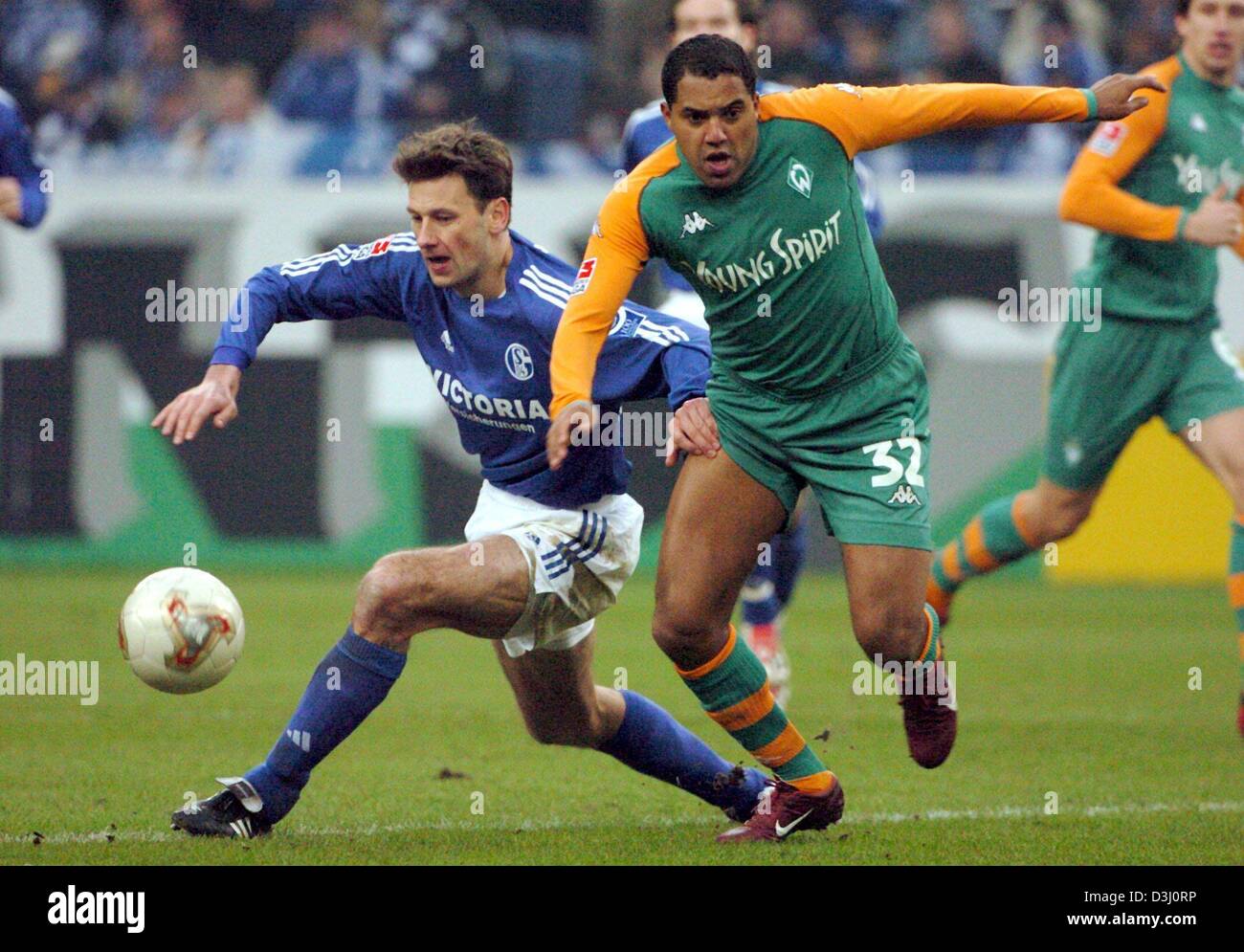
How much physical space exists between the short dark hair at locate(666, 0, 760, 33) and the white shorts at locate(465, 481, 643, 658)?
2587 mm

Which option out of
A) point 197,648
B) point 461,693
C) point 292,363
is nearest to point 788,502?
point 197,648

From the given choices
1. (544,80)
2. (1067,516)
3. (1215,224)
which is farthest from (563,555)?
(544,80)

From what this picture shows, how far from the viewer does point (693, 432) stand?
4.71 meters

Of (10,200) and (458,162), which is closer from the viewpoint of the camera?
(458,162)

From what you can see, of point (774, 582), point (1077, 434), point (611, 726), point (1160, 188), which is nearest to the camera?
point (611, 726)

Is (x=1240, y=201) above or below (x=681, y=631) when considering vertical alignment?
above

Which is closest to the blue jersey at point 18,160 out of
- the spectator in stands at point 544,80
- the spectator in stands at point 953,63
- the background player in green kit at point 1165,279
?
the background player in green kit at point 1165,279

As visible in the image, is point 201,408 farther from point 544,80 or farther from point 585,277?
point 544,80

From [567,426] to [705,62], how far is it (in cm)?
102

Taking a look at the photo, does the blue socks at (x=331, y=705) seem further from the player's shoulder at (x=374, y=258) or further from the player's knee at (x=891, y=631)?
the player's knee at (x=891, y=631)

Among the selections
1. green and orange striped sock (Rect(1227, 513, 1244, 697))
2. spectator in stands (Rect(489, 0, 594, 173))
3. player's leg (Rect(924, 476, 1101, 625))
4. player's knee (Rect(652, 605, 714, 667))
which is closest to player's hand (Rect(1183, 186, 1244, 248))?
green and orange striped sock (Rect(1227, 513, 1244, 697))

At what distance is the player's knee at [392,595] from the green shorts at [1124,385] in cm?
348

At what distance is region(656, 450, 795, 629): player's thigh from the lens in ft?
16.6

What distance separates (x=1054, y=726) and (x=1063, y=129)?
25.7 ft
